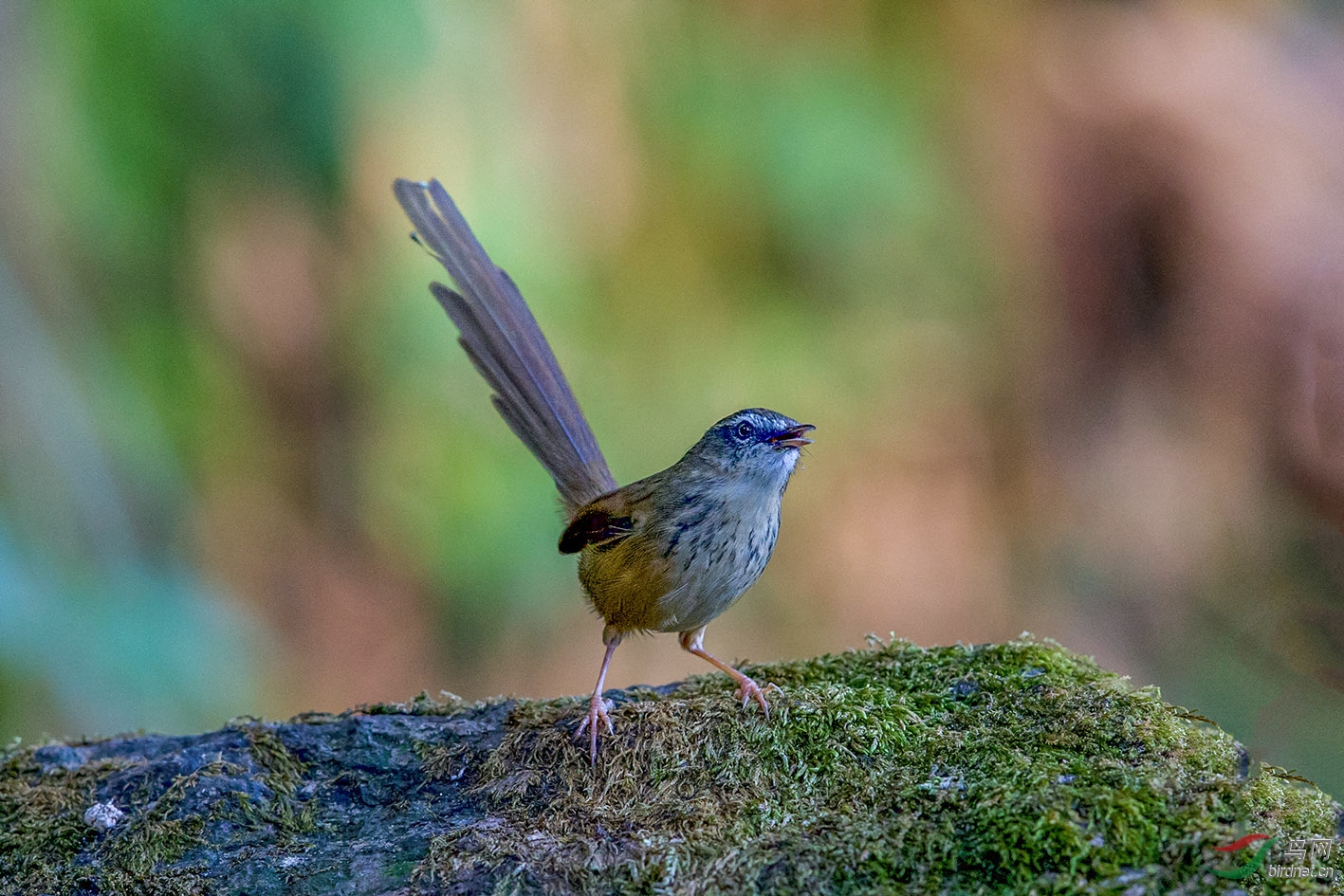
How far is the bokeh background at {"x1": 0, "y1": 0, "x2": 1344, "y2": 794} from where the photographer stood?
6023mm

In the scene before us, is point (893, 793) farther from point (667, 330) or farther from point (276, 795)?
point (667, 330)

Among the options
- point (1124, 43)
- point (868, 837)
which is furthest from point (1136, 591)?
point (868, 837)

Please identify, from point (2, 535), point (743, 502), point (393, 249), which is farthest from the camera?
point (393, 249)

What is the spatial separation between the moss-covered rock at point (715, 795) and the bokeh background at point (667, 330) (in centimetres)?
199

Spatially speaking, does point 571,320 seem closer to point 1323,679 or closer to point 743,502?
point 743,502

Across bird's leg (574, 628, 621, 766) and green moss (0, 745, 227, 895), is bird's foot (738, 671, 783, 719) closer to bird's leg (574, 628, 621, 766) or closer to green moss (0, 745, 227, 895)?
bird's leg (574, 628, 621, 766)

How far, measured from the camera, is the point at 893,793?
9.59 feet

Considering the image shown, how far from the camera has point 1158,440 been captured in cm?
936

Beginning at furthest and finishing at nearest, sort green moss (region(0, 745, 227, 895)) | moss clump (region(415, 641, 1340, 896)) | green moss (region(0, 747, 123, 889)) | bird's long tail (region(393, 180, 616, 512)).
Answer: bird's long tail (region(393, 180, 616, 512))
green moss (region(0, 747, 123, 889))
green moss (region(0, 745, 227, 895))
moss clump (region(415, 641, 1340, 896))

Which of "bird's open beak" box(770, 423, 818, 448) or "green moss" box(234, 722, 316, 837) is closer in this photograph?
"green moss" box(234, 722, 316, 837)

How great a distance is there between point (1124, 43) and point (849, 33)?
2600 millimetres

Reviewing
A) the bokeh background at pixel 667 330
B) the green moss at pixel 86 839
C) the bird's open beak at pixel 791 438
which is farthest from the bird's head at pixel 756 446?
the bokeh background at pixel 667 330

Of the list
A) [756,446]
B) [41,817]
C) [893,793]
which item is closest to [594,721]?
[893,793]

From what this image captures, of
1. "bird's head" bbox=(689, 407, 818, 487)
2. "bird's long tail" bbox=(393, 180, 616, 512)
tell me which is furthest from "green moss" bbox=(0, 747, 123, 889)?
"bird's head" bbox=(689, 407, 818, 487)
